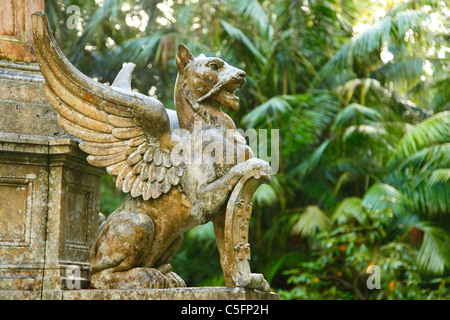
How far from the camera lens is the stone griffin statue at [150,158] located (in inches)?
170

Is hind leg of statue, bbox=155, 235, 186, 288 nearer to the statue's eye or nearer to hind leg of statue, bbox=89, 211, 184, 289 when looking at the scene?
hind leg of statue, bbox=89, 211, 184, 289

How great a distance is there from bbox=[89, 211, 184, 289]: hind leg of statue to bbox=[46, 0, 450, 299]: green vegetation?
5482mm

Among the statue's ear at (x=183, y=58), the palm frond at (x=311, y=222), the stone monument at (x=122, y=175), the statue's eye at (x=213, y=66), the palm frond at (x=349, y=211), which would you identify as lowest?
the palm frond at (x=311, y=222)

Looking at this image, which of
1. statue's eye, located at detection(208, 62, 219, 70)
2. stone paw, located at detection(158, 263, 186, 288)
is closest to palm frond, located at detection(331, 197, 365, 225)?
stone paw, located at detection(158, 263, 186, 288)

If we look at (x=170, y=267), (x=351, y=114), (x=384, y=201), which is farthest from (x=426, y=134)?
(x=170, y=267)

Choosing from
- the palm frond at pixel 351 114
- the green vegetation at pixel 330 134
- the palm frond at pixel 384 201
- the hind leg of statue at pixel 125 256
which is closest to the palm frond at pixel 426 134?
the green vegetation at pixel 330 134

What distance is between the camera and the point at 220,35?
39.8 ft

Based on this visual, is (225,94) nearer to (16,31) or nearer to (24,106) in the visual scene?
(24,106)

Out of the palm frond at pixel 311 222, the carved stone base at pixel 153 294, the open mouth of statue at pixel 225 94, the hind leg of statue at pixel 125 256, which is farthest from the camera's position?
the palm frond at pixel 311 222

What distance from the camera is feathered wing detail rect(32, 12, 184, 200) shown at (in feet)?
14.6

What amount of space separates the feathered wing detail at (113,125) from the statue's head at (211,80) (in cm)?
33

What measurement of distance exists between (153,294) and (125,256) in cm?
40

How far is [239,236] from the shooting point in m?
4.22

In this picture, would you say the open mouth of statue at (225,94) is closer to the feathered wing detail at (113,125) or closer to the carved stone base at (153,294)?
the feathered wing detail at (113,125)
